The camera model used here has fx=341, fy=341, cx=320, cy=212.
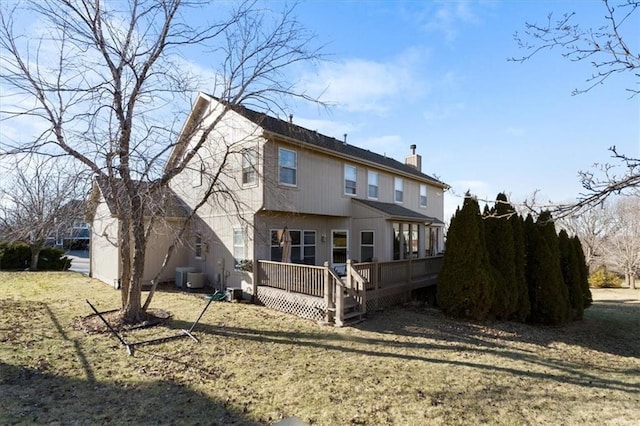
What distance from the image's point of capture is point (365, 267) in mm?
10570

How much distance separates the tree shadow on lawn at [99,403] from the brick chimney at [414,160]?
21.0 m

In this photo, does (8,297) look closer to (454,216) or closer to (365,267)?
(365,267)

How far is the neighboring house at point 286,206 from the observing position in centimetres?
1188

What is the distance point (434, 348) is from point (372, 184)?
9651 millimetres

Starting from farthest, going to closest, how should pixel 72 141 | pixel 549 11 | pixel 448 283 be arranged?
1. pixel 448 283
2. pixel 72 141
3. pixel 549 11

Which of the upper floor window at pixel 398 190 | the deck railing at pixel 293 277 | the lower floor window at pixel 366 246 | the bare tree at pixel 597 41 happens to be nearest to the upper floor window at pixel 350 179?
the lower floor window at pixel 366 246

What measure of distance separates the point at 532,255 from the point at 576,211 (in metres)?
10.1

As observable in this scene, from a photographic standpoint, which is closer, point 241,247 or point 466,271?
point 466,271

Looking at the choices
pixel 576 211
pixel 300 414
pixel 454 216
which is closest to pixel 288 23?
pixel 454 216

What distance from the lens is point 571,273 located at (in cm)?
1302

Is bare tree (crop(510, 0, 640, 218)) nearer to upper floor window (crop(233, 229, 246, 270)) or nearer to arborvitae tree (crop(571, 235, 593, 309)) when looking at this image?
upper floor window (crop(233, 229, 246, 270))

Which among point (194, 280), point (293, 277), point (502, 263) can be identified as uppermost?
point (502, 263)

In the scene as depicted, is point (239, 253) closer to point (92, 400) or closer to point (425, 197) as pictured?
point (92, 400)

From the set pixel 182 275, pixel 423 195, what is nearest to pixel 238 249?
pixel 182 275
